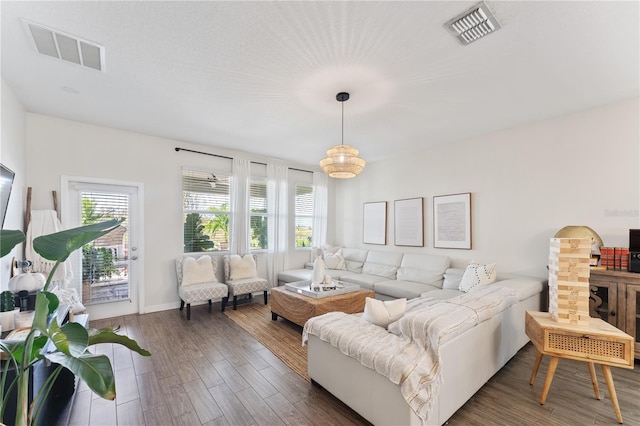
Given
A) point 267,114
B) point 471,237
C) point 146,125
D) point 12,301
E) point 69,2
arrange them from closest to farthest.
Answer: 1. point 69,2
2. point 12,301
3. point 267,114
4. point 146,125
5. point 471,237

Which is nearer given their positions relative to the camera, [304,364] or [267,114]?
[304,364]

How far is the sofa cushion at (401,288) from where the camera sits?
4039 millimetres

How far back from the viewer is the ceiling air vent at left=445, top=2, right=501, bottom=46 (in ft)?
5.92

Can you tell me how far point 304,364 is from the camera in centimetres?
278

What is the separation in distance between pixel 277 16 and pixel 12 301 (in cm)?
293

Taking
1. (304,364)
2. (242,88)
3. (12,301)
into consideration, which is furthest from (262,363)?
(242,88)

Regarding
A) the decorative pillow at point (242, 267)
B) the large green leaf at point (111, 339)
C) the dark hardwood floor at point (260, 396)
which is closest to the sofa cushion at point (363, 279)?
the decorative pillow at point (242, 267)

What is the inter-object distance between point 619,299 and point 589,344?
137 centimetres

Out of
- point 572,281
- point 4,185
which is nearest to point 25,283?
point 4,185

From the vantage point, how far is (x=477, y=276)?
3.71m

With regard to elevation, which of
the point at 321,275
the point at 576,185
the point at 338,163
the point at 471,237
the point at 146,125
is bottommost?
the point at 321,275

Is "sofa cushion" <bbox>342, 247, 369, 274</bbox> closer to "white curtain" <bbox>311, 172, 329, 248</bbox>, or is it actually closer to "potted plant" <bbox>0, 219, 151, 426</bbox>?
"white curtain" <bbox>311, 172, 329, 248</bbox>

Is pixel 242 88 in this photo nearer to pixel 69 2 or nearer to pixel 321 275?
pixel 69 2

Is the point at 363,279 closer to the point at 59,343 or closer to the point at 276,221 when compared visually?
the point at 276,221
